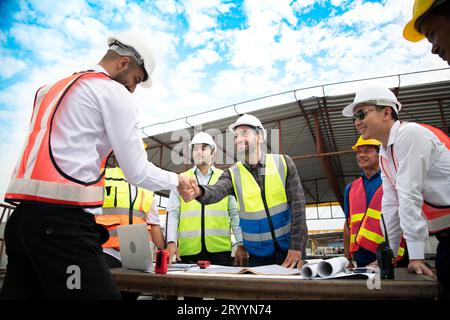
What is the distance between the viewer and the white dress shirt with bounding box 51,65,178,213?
142 cm

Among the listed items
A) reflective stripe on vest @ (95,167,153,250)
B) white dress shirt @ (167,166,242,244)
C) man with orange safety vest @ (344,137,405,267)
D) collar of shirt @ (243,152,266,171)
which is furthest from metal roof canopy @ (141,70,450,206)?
reflective stripe on vest @ (95,167,153,250)

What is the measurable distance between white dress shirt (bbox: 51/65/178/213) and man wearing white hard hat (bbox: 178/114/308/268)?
1062 millimetres

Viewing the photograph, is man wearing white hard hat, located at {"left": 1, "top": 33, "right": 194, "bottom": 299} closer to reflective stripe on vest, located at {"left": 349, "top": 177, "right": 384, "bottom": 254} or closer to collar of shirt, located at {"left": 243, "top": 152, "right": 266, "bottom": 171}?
collar of shirt, located at {"left": 243, "top": 152, "right": 266, "bottom": 171}

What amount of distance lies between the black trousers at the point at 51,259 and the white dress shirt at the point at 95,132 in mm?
169

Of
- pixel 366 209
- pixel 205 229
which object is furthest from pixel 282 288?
pixel 366 209

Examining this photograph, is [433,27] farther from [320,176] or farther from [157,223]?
[320,176]

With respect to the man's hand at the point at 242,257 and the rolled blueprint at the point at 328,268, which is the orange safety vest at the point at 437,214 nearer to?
the rolled blueprint at the point at 328,268

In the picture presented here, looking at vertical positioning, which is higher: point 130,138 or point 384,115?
point 384,115

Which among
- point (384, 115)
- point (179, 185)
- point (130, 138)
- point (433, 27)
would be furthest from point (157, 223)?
point (433, 27)

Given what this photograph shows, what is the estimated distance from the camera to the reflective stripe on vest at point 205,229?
361 centimetres

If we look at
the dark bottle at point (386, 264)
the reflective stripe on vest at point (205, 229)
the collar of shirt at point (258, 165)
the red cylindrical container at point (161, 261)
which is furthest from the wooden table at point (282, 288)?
the reflective stripe on vest at point (205, 229)

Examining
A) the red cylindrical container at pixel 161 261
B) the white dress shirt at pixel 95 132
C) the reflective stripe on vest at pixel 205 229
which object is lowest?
the red cylindrical container at pixel 161 261

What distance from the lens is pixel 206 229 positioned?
12.0 feet
